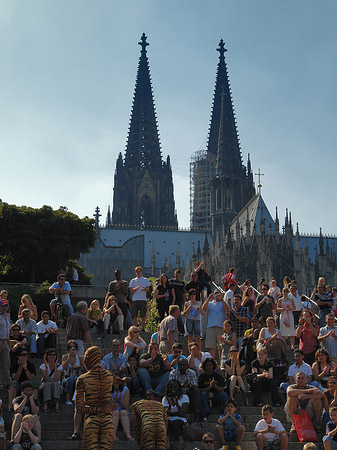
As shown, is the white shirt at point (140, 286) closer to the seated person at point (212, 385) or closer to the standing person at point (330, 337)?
the standing person at point (330, 337)

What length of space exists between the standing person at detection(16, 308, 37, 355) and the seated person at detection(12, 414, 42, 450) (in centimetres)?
326

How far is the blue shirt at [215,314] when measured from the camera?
1308cm

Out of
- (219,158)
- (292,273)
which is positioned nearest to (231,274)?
(292,273)

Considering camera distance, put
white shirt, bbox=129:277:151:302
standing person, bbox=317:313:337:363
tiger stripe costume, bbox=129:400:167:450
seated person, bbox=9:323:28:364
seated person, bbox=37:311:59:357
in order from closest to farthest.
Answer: tiger stripe costume, bbox=129:400:167:450 < seated person, bbox=9:323:28:364 < standing person, bbox=317:313:337:363 < seated person, bbox=37:311:59:357 < white shirt, bbox=129:277:151:302

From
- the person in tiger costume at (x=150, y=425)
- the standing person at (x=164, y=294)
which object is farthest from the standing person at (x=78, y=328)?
the standing person at (x=164, y=294)

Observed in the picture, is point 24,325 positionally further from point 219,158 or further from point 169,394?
point 219,158

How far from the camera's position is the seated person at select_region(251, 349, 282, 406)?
10945 millimetres

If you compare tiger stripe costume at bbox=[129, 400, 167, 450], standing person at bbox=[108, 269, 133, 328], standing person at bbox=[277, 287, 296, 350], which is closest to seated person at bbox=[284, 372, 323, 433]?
tiger stripe costume at bbox=[129, 400, 167, 450]

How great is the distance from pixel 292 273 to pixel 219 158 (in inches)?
1405

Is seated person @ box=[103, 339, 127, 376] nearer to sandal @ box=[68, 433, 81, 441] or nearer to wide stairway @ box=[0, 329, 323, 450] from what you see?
wide stairway @ box=[0, 329, 323, 450]

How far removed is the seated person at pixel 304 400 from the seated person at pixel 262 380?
81cm

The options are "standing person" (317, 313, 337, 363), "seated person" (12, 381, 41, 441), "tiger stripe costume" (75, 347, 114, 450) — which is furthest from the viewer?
"standing person" (317, 313, 337, 363)

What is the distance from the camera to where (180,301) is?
1441 cm

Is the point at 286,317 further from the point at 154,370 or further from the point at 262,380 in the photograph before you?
the point at 154,370
